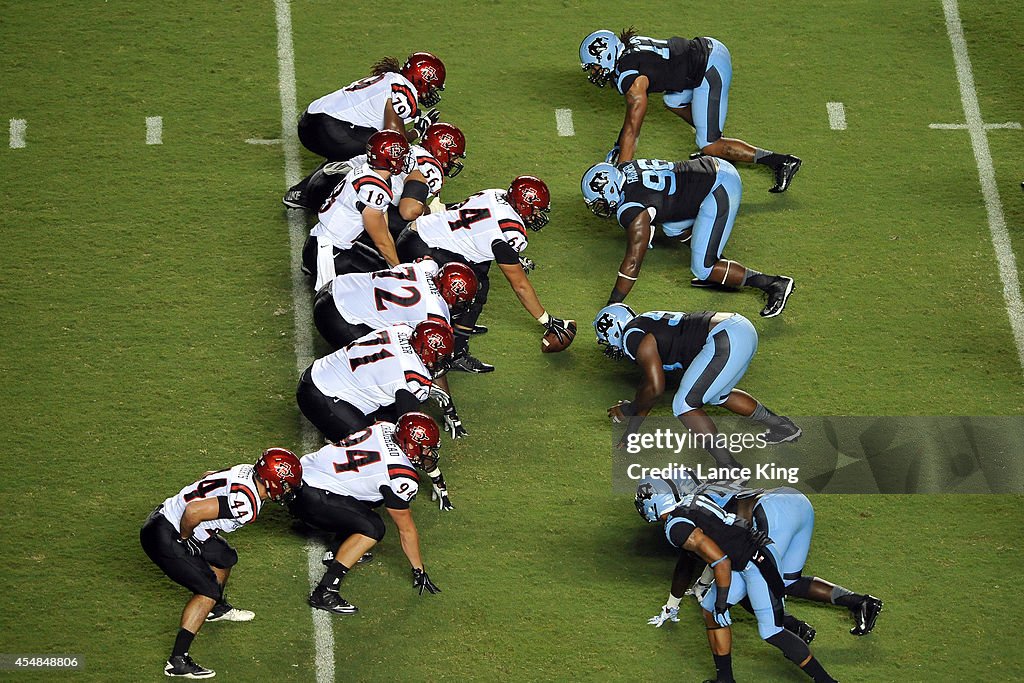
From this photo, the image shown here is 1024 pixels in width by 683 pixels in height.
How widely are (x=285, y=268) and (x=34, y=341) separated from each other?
176 cm

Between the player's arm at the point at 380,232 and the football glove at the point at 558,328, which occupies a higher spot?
the player's arm at the point at 380,232

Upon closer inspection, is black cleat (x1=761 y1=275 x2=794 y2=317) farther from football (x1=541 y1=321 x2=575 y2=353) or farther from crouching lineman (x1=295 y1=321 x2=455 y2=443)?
crouching lineman (x1=295 y1=321 x2=455 y2=443)

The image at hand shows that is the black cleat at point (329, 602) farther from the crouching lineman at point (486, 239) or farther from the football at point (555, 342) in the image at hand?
the football at point (555, 342)

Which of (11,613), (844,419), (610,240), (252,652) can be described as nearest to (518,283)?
(610,240)

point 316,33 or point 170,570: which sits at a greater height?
point 316,33

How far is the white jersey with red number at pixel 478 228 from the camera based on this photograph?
1120cm

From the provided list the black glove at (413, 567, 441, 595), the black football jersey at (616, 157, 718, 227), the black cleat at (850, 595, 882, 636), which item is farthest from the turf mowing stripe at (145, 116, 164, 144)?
the black cleat at (850, 595, 882, 636)

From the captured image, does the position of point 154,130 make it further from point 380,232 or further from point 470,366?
point 470,366

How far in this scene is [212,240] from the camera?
39.5 ft

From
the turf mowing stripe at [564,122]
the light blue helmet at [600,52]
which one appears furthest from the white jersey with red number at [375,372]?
the turf mowing stripe at [564,122]

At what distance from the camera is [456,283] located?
10664mm

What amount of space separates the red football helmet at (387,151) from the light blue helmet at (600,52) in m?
1.77

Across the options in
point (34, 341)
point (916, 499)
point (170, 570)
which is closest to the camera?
point (170, 570)

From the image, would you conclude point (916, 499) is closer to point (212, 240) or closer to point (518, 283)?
point (518, 283)
